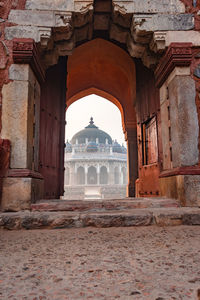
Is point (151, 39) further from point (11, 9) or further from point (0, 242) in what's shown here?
point (0, 242)

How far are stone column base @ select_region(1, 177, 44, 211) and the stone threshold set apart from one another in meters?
0.30

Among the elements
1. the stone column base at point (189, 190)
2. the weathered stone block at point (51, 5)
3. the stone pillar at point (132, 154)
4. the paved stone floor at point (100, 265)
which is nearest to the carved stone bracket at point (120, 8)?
the weathered stone block at point (51, 5)

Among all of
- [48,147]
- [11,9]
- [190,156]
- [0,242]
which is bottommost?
[0,242]

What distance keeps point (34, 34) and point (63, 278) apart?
119 inches

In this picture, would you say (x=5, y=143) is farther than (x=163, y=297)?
Yes

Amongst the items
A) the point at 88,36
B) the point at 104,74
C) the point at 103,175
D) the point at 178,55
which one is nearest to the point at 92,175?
the point at 103,175

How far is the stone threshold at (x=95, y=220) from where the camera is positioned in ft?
7.63

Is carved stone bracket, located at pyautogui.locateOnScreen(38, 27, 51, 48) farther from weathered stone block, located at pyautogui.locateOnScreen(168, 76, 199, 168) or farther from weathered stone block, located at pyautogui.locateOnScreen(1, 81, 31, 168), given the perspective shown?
weathered stone block, located at pyautogui.locateOnScreen(168, 76, 199, 168)

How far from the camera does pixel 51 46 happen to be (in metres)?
3.29

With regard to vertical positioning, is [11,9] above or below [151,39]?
above

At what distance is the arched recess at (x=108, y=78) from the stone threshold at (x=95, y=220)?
448 cm

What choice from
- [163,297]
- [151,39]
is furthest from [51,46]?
[163,297]

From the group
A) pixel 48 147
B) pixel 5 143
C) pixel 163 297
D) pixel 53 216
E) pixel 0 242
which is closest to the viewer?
pixel 163 297

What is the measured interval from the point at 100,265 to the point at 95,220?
1037 mm
